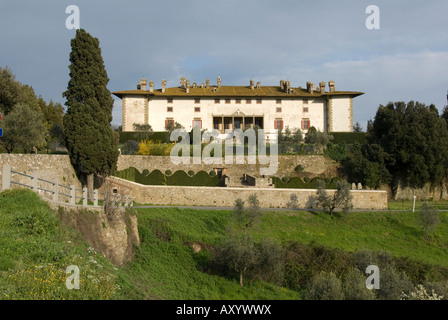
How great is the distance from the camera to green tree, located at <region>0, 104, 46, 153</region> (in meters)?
29.7

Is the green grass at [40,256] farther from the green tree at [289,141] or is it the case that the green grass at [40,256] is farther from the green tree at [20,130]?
the green tree at [289,141]

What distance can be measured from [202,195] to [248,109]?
2775 centimetres

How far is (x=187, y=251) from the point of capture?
72.7 ft

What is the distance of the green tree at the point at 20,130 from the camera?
29.7 meters

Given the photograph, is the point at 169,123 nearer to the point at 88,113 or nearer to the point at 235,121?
the point at 235,121

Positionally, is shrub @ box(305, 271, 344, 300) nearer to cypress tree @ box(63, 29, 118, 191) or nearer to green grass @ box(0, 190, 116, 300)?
green grass @ box(0, 190, 116, 300)

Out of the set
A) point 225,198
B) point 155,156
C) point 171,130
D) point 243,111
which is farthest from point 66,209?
point 243,111

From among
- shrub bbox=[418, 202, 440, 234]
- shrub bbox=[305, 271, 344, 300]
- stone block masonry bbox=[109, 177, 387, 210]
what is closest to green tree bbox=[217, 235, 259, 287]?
shrub bbox=[305, 271, 344, 300]

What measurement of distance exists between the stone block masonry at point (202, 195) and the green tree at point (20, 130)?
19.5ft

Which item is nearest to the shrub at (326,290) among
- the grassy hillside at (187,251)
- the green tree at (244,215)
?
the grassy hillside at (187,251)

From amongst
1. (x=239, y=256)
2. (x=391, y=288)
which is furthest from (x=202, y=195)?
(x=391, y=288)

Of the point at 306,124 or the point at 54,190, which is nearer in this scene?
the point at 54,190

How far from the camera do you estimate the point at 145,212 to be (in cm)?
2477
